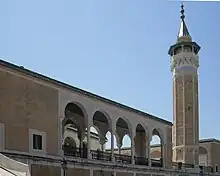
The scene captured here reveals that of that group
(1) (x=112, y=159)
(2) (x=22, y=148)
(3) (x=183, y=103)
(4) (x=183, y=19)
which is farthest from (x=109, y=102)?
(4) (x=183, y=19)

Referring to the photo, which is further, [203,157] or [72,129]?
[203,157]

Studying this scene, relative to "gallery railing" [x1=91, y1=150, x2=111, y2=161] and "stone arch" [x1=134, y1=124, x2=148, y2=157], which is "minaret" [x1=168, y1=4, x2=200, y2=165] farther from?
"gallery railing" [x1=91, y1=150, x2=111, y2=161]

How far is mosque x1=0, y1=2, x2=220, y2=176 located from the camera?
15.9 meters

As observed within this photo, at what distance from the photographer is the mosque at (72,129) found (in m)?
15.9

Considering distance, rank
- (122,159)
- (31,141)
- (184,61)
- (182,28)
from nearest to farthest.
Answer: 1. (31,141)
2. (122,159)
3. (184,61)
4. (182,28)

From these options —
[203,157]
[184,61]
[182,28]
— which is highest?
[182,28]

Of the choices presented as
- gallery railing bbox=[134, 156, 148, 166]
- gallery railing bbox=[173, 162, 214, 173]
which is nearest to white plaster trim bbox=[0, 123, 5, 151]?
gallery railing bbox=[134, 156, 148, 166]

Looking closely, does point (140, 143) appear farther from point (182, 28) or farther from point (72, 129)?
point (182, 28)

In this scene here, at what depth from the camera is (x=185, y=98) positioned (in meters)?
36.7

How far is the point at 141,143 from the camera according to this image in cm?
2897

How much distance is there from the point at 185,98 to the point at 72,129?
1168 centimetres

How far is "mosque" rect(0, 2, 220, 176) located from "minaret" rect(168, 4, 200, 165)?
0.27 ft

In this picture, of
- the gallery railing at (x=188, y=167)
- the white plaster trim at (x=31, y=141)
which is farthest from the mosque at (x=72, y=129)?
the gallery railing at (x=188, y=167)

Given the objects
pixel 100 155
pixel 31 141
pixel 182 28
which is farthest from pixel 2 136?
pixel 182 28
